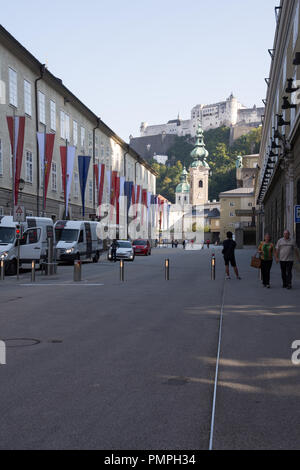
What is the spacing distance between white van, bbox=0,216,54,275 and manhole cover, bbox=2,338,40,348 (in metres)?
14.6

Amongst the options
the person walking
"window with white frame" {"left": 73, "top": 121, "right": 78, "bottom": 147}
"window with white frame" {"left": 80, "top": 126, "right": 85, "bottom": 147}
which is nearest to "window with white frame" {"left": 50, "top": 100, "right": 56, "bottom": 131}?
"window with white frame" {"left": 73, "top": 121, "right": 78, "bottom": 147}

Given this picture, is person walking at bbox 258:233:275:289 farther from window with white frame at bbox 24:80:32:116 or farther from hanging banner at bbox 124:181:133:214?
hanging banner at bbox 124:181:133:214

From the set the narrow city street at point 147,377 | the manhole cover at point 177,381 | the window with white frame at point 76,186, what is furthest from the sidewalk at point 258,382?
the window with white frame at point 76,186


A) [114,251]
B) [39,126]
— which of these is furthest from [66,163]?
[114,251]

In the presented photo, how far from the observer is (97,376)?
610 centimetres

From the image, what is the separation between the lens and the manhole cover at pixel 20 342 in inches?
311

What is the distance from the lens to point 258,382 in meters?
5.90

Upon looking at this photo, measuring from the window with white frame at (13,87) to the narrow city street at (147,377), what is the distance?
2452 cm

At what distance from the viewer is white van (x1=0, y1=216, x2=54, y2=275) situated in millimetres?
23234

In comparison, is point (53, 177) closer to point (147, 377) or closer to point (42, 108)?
point (42, 108)

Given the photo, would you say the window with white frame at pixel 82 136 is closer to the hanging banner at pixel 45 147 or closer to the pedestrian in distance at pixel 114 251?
the pedestrian in distance at pixel 114 251

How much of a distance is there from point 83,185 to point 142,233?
1395 inches

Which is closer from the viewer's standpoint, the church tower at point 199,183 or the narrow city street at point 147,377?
the narrow city street at point 147,377
